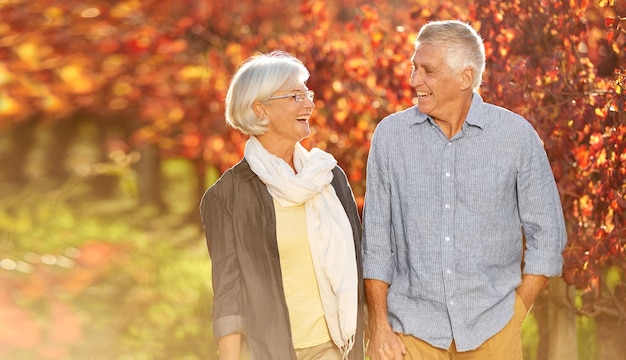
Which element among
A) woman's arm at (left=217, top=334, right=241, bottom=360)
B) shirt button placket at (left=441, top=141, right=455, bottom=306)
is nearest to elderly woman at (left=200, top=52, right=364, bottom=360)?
woman's arm at (left=217, top=334, right=241, bottom=360)

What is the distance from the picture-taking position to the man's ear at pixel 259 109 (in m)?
3.69

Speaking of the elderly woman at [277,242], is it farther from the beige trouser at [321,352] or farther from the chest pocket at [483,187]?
the chest pocket at [483,187]

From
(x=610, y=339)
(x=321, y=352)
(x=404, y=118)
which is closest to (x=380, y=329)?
(x=321, y=352)

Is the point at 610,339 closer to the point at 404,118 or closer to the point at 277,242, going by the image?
the point at 404,118

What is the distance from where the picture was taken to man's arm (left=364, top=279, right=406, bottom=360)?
3.53 meters

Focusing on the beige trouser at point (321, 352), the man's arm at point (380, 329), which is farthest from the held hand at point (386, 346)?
the beige trouser at point (321, 352)

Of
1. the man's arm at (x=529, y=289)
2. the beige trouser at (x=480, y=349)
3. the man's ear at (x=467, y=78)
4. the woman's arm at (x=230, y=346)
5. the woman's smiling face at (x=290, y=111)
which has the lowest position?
the beige trouser at (x=480, y=349)

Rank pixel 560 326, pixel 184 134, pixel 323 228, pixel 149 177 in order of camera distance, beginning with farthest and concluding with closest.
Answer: pixel 149 177 → pixel 184 134 → pixel 560 326 → pixel 323 228

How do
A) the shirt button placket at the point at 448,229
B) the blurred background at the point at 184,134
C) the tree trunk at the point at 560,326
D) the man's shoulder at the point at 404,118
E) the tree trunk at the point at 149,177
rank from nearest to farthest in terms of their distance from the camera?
the shirt button placket at the point at 448,229, the man's shoulder at the point at 404,118, the blurred background at the point at 184,134, the tree trunk at the point at 560,326, the tree trunk at the point at 149,177

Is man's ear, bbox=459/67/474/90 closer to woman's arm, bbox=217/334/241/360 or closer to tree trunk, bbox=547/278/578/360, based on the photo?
woman's arm, bbox=217/334/241/360

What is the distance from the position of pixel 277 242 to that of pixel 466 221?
630mm

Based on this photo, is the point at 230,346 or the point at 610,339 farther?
the point at 610,339

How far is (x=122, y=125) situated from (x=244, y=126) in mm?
4852

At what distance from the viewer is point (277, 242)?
11.8 ft
